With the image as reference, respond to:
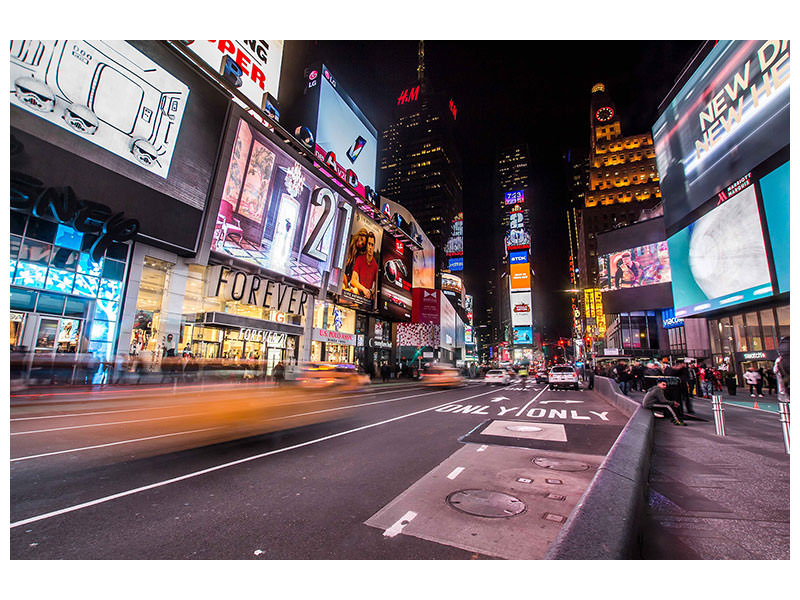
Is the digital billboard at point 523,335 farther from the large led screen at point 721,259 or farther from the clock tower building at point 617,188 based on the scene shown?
the large led screen at point 721,259

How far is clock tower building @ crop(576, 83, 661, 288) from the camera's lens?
97500mm

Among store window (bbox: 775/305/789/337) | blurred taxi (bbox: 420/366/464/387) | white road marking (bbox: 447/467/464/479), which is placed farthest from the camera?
blurred taxi (bbox: 420/366/464/387)

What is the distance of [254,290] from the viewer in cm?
3020

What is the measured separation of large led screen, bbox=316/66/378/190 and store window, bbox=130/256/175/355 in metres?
24.6

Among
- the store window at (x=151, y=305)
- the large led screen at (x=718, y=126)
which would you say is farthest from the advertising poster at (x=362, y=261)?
the large led screen at (x=718, y=126)

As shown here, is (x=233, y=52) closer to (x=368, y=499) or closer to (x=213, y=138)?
(x=213, y=138)

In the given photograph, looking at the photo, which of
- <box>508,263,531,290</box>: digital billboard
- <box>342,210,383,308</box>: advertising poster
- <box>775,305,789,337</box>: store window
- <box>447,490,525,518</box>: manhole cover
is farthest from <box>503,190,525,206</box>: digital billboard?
<box>447,490,525,518</box>: manhole cover

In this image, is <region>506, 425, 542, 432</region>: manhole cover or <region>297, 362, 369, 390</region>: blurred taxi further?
<region>297, 362, 369, 390</region>: blurred taxi

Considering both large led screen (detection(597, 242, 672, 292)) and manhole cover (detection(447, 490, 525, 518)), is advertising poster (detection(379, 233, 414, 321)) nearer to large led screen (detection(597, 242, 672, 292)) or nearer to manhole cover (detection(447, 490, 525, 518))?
large led screen (detection(597, 242, 672, 292))

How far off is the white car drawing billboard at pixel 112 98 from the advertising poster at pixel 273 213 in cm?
468

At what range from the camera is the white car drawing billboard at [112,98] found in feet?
52.3
